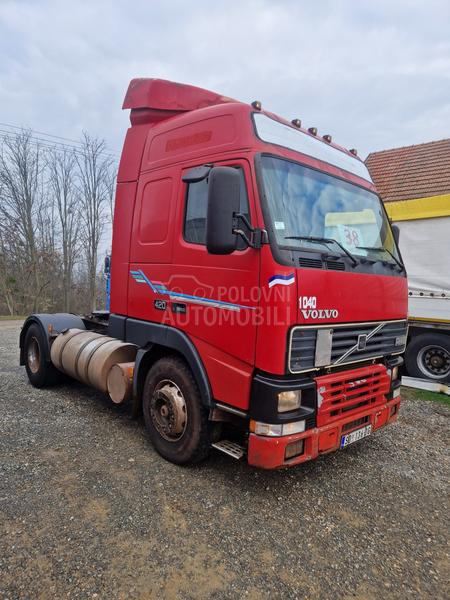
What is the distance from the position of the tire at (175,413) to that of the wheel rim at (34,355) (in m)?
2.69

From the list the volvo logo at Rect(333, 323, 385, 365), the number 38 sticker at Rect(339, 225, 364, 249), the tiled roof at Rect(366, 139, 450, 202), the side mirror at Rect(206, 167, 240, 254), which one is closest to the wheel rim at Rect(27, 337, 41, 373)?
the side mirror at Rect(206, 167, 240, 254)

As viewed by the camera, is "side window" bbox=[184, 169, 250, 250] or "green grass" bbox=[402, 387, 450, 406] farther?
"green grass" bbox=[402, 387, 450, 406]

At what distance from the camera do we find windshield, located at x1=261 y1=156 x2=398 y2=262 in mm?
2713

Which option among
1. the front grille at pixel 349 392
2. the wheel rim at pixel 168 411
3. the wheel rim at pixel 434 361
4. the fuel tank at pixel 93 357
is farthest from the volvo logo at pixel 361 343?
the wheel rim at pixel 434 361

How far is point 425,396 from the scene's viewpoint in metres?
5.66

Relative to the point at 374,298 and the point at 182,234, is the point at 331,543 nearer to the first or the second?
the point at 374,298

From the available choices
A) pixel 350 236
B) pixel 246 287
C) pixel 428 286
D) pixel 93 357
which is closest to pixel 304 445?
pixel 246 287

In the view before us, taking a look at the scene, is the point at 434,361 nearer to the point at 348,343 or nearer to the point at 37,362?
the point at 348,343

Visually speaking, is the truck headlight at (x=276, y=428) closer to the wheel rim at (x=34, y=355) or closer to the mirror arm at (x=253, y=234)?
the mirror arm at (x=253, y=234)

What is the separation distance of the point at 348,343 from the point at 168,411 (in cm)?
164

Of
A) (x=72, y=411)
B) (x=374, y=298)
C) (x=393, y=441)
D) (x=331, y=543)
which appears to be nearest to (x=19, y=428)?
(x=72, y=411)

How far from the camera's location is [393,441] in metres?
4.10

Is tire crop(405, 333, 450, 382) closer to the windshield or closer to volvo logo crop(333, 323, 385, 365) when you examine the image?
the windshield

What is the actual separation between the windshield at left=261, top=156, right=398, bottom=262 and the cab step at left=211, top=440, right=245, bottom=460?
63.3 inches
